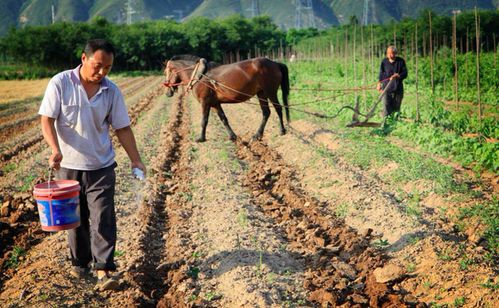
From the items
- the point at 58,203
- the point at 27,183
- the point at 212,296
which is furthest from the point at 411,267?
the point at 27,183

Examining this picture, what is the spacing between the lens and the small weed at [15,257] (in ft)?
17.6

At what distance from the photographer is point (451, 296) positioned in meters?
4.30

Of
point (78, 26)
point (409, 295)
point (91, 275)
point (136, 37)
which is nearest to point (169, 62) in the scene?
point (91, 275)

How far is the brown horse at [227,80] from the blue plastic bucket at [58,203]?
24.0 feet

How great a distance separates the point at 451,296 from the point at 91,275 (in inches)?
116

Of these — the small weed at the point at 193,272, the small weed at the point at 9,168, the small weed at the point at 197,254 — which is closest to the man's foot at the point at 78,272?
the small weed at the point at 193,272

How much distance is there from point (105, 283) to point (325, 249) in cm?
208

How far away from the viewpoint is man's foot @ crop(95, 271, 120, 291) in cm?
446

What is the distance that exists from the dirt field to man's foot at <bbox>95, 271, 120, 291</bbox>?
6 cm

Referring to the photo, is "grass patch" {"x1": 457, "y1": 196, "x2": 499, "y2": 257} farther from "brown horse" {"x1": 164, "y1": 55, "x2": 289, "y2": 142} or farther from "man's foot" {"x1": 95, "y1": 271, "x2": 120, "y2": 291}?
"brown horse" {"x1": 164, "y1": 55, "x2": 289, "y2": 142}

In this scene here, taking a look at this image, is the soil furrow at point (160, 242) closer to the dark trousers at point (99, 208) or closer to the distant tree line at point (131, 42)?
the dark trousers at point (99, 208)

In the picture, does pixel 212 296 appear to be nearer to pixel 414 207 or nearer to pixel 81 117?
pixel 81 117

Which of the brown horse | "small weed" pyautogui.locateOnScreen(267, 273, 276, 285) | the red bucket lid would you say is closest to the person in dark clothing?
the brown horse

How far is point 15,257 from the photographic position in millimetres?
5480
